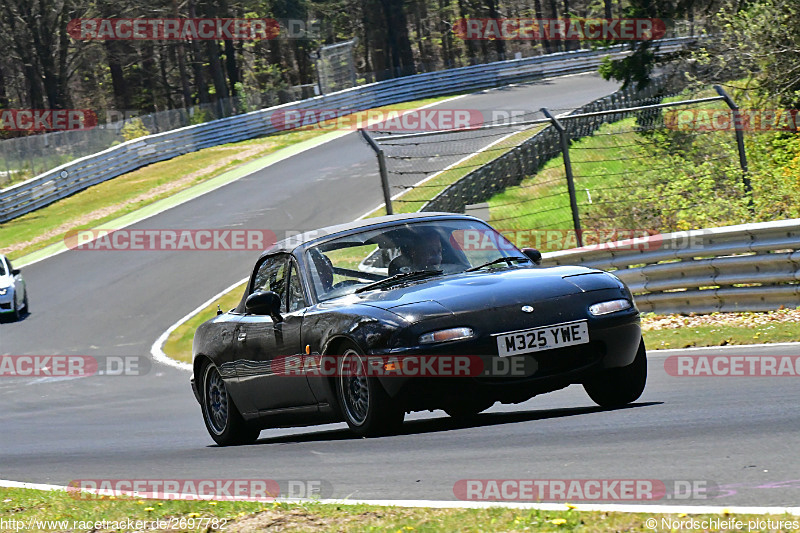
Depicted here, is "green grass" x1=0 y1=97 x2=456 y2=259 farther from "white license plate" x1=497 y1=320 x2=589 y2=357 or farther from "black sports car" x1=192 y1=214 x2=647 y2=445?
"white license plate" x1=497 y1=320 x2=589 y2=357

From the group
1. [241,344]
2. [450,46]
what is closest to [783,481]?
[241,344]

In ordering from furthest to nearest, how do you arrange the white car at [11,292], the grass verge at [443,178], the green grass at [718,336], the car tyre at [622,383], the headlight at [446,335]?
the white car at [11,292] → the grass verge at [443,178] → the green grass at [718,336] → the car tyre at [622,383] → the headlight at [446,335]

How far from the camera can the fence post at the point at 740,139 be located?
14016mm

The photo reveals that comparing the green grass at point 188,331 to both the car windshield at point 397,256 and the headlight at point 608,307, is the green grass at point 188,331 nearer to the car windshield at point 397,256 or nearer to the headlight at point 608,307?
the car windshield at point 397,256

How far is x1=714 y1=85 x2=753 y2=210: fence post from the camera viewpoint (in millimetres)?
14016

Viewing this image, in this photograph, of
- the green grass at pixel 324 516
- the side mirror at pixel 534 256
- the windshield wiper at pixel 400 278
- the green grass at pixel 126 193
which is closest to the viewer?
the green grass at pixel 324 516

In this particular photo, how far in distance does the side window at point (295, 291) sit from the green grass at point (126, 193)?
26445mm

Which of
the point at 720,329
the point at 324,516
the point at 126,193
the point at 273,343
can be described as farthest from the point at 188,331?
the point at 126,193

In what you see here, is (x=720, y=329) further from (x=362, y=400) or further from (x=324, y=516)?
(x=324, y=516)

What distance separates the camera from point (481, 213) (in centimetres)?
1471

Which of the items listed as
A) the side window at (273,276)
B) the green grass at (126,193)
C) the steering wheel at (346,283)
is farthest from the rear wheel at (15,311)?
the steering wheel at (346,283)

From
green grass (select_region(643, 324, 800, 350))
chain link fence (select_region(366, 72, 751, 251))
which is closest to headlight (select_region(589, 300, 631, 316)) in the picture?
green grass (select_region(643, 324, 800, 350))

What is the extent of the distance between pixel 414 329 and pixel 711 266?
726cm

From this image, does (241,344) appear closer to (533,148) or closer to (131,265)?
(533,148)
